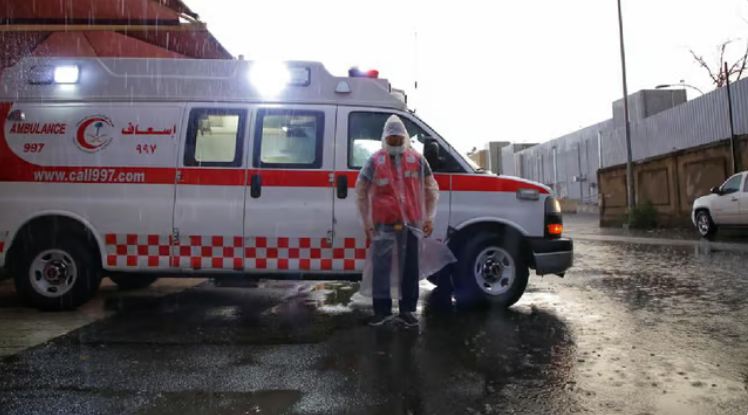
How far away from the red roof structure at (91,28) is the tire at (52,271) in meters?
4.53

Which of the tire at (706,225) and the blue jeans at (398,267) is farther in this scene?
the tire at (706,225)

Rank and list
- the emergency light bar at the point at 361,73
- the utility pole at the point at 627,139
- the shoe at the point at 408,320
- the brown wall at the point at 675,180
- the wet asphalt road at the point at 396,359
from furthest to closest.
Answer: the utility pole at the point at 627,139, the brown wall at the point at 675,180, the emergency light bar at the point at 361,73, the shoe at the point at 408,320, the wet asphalt road at the point at 396,359

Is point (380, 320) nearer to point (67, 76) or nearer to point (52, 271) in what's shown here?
point (52, 271)

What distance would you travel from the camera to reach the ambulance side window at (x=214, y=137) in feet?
17.7

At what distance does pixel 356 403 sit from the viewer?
296 cm

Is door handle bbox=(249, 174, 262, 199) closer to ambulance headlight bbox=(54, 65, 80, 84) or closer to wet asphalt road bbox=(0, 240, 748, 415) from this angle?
wet asphalt road bbox=(0, 240, 748, 415)

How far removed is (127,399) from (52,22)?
8061 millimetres

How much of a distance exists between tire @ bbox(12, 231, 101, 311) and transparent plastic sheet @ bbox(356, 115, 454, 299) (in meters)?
2.85

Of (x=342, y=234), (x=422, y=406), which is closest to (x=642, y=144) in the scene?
(x=342, y=234)

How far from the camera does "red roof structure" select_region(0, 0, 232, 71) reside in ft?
28.2

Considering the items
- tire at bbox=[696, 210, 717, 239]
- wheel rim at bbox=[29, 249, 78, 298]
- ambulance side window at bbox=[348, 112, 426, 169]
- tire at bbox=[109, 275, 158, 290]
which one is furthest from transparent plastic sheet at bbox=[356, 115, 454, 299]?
tire at bbox=[696, 210, 717, 239]

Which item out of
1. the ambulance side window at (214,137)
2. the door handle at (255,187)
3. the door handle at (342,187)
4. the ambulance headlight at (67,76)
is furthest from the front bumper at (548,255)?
the ambulance headlight at (67,76)

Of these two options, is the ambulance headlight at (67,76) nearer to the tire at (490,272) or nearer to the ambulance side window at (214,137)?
the ambulance side window at (214,137)

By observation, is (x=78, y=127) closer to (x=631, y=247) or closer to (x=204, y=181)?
(x=204, y=181)
